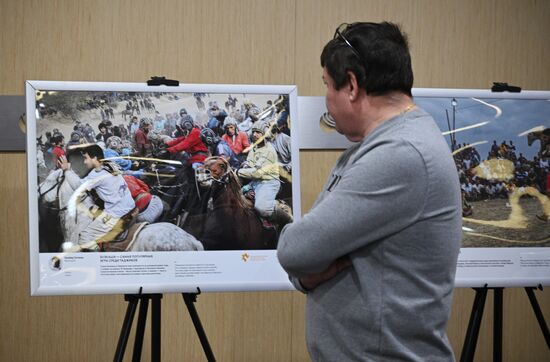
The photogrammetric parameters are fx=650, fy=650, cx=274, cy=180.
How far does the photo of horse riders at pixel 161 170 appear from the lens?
96.7 inches

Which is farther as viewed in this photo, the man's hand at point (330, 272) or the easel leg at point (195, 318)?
the easel leg at point (195, 318)

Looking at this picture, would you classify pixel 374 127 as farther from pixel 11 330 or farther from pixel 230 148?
pixel 11 330

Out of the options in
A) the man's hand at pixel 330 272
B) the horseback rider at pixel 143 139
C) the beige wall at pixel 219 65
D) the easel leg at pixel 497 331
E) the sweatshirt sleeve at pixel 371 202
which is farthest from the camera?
the beige wall at pixel 219 65

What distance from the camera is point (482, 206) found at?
282 cm

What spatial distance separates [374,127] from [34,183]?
1.44m

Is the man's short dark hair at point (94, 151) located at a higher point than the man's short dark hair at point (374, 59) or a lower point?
lower

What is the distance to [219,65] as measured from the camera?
3396 mm

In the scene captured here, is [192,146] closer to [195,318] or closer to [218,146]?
[218,146]

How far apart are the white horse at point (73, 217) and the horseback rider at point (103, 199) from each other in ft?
0.09

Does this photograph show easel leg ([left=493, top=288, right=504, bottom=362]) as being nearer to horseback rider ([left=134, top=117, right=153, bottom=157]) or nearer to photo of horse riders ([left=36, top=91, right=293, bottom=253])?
photo of horse riders ([left=36, top=91, right=293, bottom=253])

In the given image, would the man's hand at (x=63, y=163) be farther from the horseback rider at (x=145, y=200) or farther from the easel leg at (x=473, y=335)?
the easel leg at (x=473, y=335)

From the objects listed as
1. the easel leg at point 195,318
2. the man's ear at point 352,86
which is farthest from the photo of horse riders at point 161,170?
the man's ear at point 352,86

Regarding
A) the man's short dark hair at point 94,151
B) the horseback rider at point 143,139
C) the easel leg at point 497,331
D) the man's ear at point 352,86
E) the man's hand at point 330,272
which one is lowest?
the easel leg at point 497,331

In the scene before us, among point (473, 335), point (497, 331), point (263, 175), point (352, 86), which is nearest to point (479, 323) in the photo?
point (473, 335)
